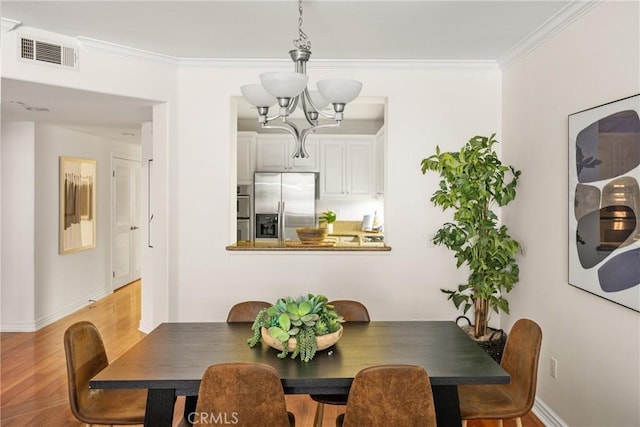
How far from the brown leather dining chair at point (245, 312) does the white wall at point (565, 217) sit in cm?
183

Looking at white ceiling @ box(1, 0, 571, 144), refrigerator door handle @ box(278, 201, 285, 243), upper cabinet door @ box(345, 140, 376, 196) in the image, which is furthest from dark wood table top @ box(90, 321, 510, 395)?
upper cabinet door @ box(345, 140, 376, 196)

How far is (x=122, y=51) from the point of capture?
3383 millimetres

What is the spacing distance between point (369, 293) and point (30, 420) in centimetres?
256

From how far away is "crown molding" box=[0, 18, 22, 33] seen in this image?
2832mm

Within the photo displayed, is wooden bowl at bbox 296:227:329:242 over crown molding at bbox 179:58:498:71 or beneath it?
beneath

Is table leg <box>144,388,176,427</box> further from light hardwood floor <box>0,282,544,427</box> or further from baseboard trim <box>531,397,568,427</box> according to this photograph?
baseboard trim <box>531,397,568,427</box>

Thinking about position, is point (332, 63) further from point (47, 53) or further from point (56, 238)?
point (56, 238)

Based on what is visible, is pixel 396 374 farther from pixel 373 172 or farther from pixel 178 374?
pixel 373 172

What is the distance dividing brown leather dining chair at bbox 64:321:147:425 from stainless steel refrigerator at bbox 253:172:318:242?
12.5 ft

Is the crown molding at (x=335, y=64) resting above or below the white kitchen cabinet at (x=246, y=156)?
above

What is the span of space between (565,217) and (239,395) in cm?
215

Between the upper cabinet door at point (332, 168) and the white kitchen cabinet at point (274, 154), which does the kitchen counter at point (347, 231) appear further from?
the white kitchen cabinet at point (274, 154)

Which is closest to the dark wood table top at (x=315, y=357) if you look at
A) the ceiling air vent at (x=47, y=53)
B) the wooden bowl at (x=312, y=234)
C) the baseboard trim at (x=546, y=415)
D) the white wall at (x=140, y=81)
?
the baseboard trim at (x=546, y=415)

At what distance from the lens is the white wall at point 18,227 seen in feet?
15.3
